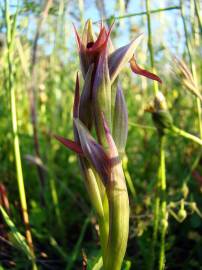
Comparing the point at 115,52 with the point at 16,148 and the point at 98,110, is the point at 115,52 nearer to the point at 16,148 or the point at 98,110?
the point at 98,110

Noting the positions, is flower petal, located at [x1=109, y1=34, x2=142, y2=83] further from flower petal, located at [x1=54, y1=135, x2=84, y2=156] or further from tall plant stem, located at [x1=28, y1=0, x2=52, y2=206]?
tall plant stem, located at [x1=28, y1=0, x2=52, y2=206]

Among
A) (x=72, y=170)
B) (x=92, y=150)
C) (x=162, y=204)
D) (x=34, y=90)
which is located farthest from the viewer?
(x=72, y=170)

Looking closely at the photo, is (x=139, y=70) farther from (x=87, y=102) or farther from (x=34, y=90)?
(x=34, y=90)

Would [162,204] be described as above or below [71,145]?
below

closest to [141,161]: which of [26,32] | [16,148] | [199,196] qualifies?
[199,196]

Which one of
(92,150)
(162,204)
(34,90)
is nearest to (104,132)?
(92,150)

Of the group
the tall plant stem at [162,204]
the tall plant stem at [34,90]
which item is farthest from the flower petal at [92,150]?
the tall plant stem at [34,90]

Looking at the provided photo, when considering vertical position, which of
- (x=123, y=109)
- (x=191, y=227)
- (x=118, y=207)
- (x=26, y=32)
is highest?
(x=26, y=32)

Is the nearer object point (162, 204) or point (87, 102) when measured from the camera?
point (87, 102)
